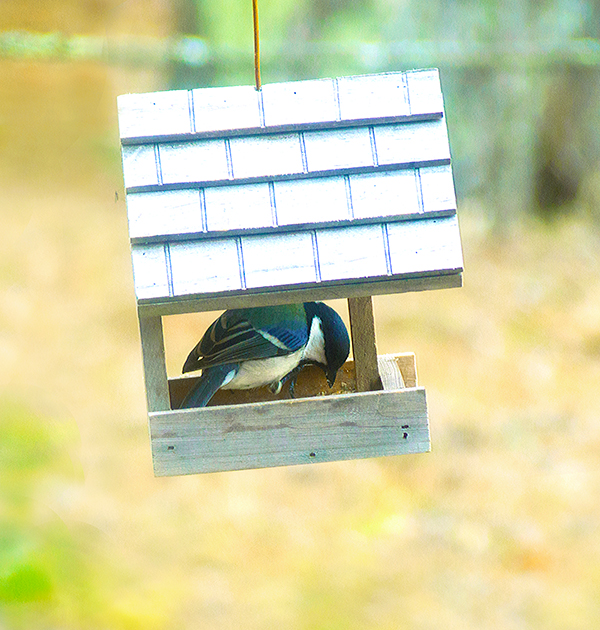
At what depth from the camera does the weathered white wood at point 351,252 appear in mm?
1832

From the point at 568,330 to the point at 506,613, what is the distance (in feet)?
9.38

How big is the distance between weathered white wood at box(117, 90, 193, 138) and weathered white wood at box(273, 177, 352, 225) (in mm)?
258

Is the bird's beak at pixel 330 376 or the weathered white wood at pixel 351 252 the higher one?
the weathered white wood at pixel 351 252

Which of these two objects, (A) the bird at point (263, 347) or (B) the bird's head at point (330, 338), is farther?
(B) the bird's head at point (330, 338)

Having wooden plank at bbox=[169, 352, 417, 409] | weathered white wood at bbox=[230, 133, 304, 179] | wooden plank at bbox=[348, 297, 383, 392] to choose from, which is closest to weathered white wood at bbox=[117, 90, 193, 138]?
weathered white wood at bbox=[230, 133, 304, 179]

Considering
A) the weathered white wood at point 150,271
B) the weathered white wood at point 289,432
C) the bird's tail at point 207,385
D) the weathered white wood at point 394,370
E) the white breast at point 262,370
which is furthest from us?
the weathered white wood at point 394,370

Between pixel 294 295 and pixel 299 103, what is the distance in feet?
1.45

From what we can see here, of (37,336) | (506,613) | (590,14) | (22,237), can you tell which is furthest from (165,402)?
(590,14)

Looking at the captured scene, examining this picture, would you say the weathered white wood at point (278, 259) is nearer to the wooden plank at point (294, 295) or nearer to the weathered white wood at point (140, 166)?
the wooden plank at point (294, 295)

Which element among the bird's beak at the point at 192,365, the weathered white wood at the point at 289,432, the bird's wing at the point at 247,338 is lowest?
the weathered white wood at the point at 289,432

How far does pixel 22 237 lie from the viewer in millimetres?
7590

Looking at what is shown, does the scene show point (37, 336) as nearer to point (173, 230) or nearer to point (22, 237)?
point (22, 237)

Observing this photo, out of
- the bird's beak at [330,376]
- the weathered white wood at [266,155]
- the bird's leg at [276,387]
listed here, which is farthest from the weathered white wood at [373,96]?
the bird's leg at [276,387]

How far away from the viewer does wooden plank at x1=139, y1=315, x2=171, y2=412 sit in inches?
77.1
